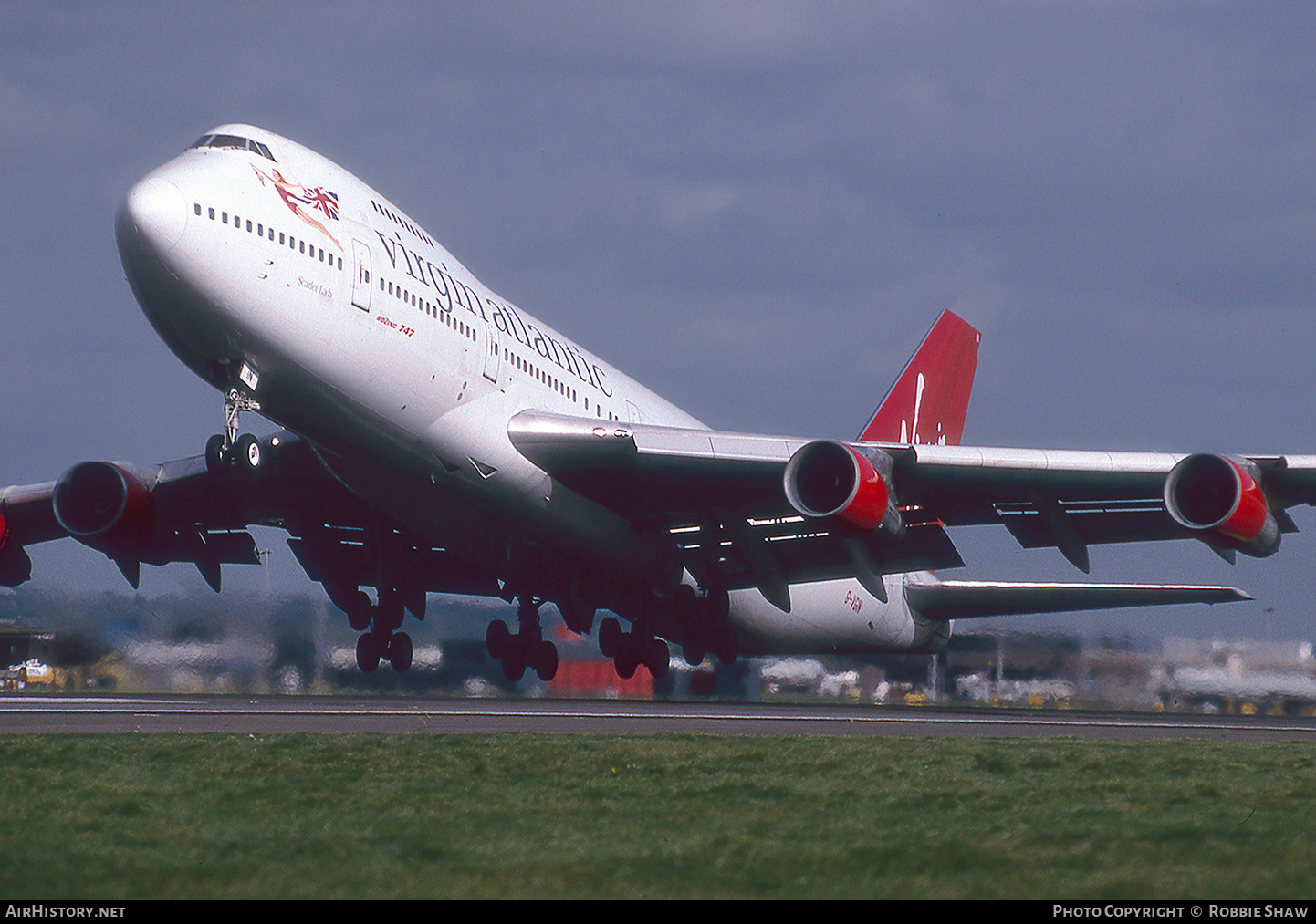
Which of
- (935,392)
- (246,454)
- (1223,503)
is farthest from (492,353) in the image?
(935,392)

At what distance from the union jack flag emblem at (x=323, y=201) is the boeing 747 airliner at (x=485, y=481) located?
4 cm

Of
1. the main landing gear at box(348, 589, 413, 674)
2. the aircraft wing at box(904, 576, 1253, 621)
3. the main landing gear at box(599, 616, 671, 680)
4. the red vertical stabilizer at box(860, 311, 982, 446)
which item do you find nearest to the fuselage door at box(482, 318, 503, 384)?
the main landing gear at box(348, 589, 413, 674)

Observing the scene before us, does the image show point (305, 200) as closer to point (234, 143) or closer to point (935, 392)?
point (234, 143)

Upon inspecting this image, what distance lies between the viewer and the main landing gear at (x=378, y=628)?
30.1 metres

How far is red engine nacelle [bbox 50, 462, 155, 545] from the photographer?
27.6m

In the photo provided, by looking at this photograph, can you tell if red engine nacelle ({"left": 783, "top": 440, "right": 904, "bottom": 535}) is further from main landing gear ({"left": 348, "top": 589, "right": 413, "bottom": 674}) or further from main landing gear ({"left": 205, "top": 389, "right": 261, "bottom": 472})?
main landing gear ({"left": 348, "top": 589, "right": 413, "bottom": 674})

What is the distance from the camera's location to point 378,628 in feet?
98.8

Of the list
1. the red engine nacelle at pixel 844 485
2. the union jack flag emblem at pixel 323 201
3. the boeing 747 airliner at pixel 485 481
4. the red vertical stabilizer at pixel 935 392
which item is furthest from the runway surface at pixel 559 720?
the red vertical stabilizer at pixel 935 392

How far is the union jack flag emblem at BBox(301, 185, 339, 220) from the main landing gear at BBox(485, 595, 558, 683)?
12.7m

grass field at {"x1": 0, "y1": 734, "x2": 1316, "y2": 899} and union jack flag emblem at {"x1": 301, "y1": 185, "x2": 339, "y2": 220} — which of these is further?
union jack flag emblem at {"x1": 301, "y1": 185, "x2": 339, "y2": 220}

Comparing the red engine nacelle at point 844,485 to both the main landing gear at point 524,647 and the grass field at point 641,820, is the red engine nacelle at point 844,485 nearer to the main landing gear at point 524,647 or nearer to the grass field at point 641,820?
the grass field at point 641,820

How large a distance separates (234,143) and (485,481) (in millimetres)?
7106
